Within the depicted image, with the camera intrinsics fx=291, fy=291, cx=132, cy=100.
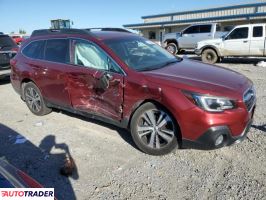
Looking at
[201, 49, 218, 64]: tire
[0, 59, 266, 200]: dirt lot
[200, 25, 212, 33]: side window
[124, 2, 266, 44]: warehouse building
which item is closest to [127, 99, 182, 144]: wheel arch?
[0, 59, 266, 200]: dirt lot

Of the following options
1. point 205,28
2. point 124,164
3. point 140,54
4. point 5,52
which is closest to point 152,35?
point 205,28

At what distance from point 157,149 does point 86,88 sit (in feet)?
5.01

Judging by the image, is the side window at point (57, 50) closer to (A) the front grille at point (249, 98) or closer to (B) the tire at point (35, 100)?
(B) the tire at point (35, 100)

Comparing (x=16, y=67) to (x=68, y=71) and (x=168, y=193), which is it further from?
(x=168, y=193)

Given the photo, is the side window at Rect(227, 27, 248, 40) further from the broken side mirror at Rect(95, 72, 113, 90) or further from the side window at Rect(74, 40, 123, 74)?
the broken side mirror at Rect(95, 72, 113, 90)

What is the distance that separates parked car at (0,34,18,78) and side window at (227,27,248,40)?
9750 mm

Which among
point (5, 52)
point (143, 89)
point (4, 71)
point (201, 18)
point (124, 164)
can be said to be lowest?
point (124, 164)

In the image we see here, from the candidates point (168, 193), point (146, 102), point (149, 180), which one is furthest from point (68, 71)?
point (168, 193)

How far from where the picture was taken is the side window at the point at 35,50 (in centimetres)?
582

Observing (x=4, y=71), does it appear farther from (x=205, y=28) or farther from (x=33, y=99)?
(x=205, y=28)

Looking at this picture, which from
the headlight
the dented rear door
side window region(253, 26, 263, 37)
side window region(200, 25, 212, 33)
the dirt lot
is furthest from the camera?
side window region(200, 25, 212, 33)

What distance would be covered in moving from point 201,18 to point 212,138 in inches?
1198

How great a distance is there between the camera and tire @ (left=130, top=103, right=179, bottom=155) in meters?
3.92

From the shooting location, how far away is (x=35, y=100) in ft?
20.1
